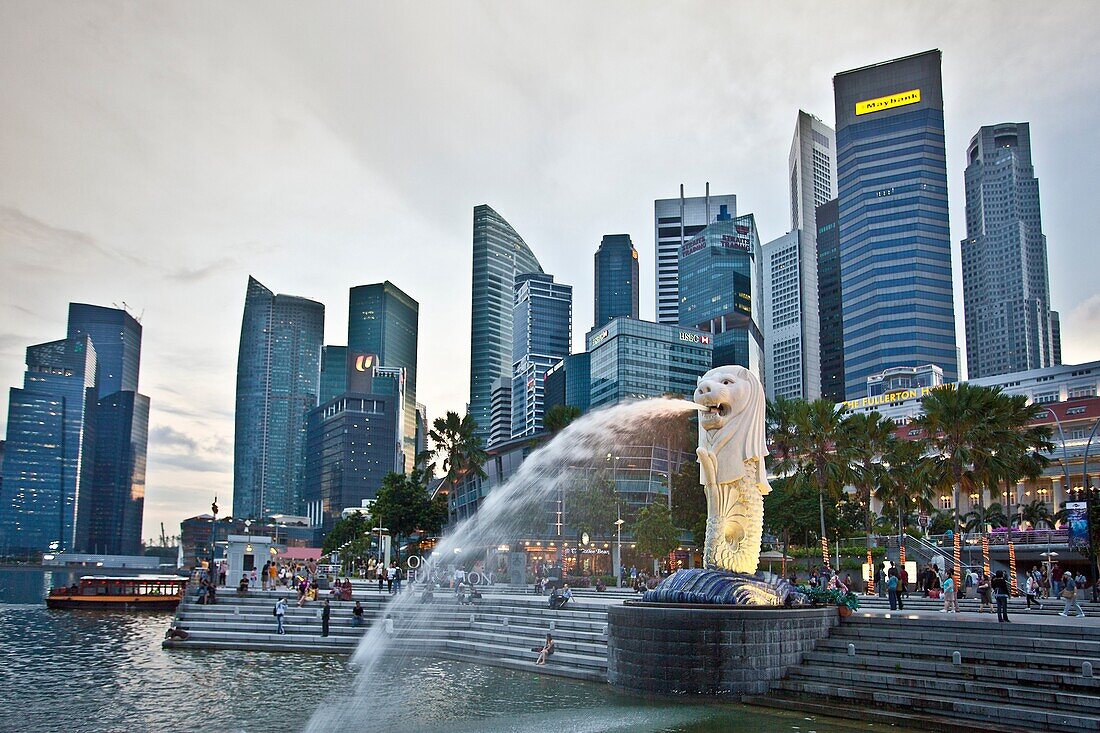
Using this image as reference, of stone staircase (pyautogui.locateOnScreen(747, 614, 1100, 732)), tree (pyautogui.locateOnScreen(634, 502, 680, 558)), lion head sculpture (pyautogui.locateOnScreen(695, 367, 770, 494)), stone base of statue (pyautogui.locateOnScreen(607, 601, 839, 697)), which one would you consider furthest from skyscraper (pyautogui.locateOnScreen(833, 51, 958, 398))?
stone base of statue (pyautogui.locateOnScreen(607, 601, 839, 697))

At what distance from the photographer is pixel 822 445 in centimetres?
4534

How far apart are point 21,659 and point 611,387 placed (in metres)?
130

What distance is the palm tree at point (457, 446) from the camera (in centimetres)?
6688

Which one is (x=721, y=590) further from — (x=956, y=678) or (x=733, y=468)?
(x=956, y=678)

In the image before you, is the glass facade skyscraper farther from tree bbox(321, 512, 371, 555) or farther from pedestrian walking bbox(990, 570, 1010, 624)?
pedestrian walking bbox(990, 570, 1010, 624)

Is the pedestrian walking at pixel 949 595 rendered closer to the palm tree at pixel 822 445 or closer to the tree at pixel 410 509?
the palm tree at pixel 822 445

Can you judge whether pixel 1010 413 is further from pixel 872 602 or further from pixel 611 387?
pixel 611 387

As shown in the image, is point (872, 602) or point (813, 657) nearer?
point (813, 657)

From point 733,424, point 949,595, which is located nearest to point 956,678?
point 733,424

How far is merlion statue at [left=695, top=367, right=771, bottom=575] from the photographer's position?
22.3 m

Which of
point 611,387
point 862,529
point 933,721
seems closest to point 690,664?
point 933,721

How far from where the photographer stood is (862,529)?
259 ft

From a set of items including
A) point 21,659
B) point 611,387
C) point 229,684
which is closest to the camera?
point 229,684

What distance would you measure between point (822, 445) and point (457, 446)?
100 ft
